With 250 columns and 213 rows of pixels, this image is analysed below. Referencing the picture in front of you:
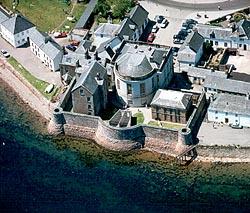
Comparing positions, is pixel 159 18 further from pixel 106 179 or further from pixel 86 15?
pixel 106 179

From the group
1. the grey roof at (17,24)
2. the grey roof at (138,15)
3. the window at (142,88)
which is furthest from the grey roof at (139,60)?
the grey roof at (17,24)

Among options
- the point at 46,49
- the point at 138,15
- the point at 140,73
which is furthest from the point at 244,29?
the point at 46,49

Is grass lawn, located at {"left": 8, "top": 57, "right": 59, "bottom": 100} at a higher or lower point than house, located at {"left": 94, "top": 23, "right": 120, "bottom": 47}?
lower

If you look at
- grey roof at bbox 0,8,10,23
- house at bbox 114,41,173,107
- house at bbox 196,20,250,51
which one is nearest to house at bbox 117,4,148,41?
house at bbox 114,41,173,107

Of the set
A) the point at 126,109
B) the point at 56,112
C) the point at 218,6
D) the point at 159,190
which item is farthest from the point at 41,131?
the point at 218,6

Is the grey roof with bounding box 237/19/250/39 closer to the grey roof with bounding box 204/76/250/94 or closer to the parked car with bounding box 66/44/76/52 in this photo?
the grey roof with bounding box 204/76/250/94

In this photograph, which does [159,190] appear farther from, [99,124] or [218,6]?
[218,6]
